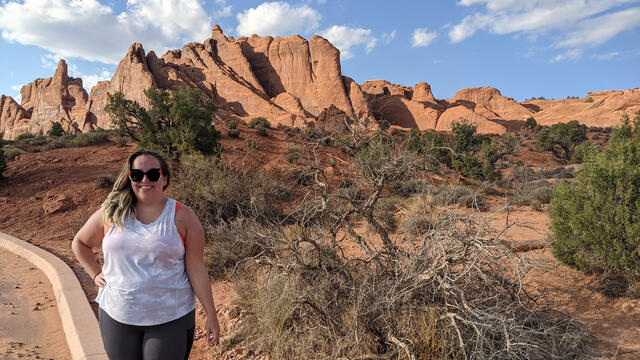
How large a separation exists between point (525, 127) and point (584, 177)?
4704 cm

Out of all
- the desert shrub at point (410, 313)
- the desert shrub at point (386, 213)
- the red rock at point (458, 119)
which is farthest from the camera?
the red rock at point (458, 119)

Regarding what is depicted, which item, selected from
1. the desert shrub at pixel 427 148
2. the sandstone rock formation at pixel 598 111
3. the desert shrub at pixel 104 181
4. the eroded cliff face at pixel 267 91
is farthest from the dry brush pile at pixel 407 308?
the sandstone rock formation at pixel 598 111

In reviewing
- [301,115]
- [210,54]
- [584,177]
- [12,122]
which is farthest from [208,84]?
[584,177]

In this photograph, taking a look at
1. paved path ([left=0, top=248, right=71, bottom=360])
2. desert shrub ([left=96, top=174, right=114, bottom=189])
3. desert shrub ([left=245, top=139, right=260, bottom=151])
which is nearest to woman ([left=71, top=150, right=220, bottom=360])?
paved path ([left=0, top=248, right=71, bottom=360])

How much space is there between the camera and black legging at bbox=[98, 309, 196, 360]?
72.9 inches

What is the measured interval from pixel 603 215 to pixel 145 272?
605cm

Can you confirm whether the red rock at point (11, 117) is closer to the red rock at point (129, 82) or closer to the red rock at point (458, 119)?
the red rock at point (129, 82)

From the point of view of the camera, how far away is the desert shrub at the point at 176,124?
14.5 m

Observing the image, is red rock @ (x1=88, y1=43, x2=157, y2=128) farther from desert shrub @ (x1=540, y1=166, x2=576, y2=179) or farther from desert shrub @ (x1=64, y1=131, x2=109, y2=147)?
desert shrub @ (x1=540, y1=166, x2=576, y2=179)

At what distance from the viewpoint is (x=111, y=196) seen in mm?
1980

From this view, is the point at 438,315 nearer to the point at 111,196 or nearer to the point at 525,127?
the point at 111,196

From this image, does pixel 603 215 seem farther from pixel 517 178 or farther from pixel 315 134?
pixel 517 178

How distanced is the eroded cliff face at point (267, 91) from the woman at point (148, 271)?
36.5 metres

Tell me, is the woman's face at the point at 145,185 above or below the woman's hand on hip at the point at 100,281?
above
